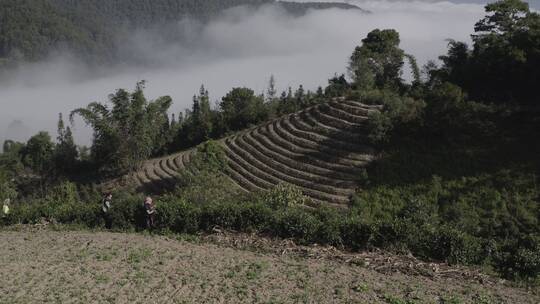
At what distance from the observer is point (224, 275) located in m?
13.8

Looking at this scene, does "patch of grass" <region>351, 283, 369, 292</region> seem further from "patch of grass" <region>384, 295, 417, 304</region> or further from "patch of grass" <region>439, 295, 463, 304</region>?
"patch of grass" <region>439, 295, 463, 304</region>

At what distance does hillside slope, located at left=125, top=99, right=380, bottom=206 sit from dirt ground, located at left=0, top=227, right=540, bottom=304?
37.1ft

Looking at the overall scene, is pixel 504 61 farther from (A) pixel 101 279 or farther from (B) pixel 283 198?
(A) pixel 101 279

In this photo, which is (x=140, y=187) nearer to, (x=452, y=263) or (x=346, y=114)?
(x=346, y=114)

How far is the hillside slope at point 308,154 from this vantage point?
2775 cm

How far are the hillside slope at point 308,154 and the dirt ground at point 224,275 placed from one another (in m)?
11.3

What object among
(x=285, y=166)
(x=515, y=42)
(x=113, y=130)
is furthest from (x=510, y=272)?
(x=113, y=130)

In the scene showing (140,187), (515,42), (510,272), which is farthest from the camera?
(140,187)

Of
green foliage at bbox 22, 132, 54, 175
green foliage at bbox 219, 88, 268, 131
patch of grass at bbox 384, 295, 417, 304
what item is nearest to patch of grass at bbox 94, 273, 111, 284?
patch of grass at bbox 384, 295, 417, 304

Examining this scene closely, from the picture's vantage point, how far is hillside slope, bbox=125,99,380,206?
2775 centimetres

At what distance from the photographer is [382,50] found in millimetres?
47438

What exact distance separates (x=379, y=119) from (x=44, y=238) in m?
18.7

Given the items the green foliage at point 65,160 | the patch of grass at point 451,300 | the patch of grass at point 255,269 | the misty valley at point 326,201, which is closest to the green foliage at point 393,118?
the misty valley at point 326,201

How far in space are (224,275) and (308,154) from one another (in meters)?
17.4
